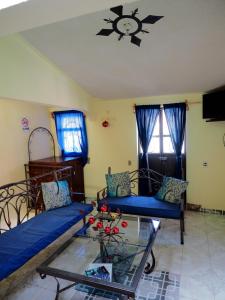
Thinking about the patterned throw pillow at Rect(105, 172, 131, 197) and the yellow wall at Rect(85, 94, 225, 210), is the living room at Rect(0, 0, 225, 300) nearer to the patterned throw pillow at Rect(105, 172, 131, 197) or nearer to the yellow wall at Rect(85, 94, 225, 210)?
the yellow wall at Rect(85, 94, 225, 210)

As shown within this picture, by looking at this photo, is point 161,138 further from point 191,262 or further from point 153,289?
point 153,289

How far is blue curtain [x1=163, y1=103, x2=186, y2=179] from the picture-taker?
13.7ft

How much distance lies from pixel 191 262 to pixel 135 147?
246 cm

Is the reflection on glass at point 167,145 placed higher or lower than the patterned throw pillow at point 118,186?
higher

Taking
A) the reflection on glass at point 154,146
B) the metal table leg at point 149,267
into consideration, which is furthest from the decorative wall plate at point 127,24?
the metal table leg at point 149,267

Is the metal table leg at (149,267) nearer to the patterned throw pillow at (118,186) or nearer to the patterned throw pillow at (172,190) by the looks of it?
the patterned throw pillow at (172,190)

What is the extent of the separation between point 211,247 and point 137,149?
7.44ft

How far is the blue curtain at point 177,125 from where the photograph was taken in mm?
4168

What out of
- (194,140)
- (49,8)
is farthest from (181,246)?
(49,8)

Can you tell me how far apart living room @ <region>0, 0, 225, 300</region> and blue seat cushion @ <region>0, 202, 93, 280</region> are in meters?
1.39

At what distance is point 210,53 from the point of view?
8.76ft

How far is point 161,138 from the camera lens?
4.43 meters

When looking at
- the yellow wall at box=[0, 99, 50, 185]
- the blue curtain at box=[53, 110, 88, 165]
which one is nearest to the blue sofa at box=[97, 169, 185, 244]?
the blue curtain at box=[53, 110, 88, 165]

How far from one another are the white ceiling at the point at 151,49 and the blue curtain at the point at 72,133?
1152 millimetres
